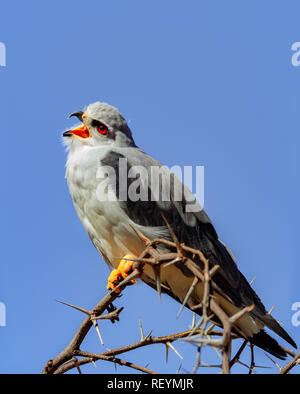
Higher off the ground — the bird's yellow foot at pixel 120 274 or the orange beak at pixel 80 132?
the orange beak at pixel 80 132

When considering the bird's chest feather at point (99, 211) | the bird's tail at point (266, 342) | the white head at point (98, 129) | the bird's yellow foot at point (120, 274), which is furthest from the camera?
the white head at point (98, 129)

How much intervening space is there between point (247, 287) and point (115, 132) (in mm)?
1993

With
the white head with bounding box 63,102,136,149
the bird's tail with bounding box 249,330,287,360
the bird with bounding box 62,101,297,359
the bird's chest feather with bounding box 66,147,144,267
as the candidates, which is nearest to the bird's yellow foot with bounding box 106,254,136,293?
the bird with bounding box 62,101,297,359

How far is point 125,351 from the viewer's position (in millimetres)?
2820

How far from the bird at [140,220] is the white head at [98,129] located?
0.78 ft

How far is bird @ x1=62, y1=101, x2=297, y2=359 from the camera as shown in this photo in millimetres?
4293

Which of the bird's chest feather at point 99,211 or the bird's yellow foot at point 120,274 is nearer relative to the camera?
the bird's yellow foot at point 120,274

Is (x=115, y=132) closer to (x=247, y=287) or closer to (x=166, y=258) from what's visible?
(x=247, y=287)

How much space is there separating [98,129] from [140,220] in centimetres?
118

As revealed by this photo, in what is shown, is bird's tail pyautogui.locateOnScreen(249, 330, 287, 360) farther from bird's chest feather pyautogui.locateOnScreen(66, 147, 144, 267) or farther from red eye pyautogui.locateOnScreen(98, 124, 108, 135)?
red eye pyautogui.locateOnScreen(98, 124, 108, 135)

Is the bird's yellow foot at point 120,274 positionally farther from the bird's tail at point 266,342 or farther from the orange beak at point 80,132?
the orange beak at point 80,132

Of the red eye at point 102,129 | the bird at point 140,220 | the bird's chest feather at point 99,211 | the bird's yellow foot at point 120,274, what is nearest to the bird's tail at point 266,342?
the bird at point 140,220

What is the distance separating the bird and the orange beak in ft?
1.01

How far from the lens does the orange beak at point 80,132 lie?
200 inches
